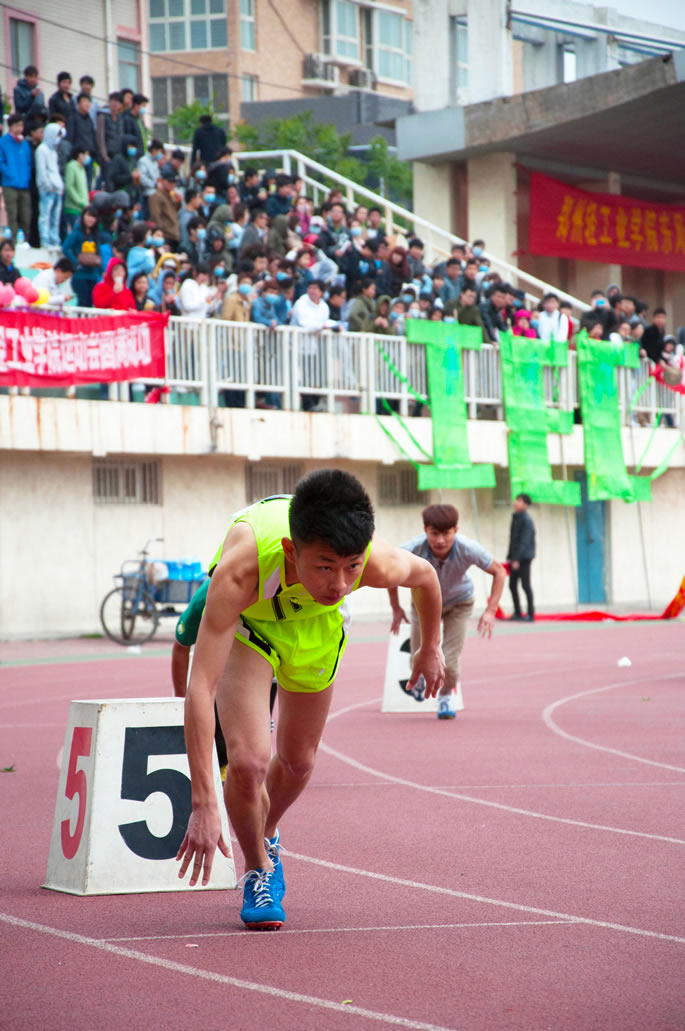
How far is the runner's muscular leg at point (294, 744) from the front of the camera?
619 centimetres

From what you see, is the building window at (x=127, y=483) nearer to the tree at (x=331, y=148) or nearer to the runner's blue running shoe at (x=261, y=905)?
the runner's blue running shoe at (x=261, y=905)

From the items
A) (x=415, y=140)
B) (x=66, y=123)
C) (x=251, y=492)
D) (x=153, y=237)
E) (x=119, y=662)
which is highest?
(x=415, y=140)

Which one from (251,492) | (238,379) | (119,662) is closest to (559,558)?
(251,492)

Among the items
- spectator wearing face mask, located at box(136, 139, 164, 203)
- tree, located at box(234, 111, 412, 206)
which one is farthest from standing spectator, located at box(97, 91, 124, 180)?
tree, located at box(234, 111, 412, 206)

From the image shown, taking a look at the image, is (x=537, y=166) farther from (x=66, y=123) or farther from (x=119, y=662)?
(x=119, y=662)

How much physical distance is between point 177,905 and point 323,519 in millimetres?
2437

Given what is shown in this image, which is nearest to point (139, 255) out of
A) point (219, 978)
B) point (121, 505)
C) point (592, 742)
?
point (121, 505)

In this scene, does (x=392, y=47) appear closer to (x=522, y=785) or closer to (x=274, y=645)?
(x=522, y=785)

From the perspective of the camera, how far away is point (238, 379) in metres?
25.4

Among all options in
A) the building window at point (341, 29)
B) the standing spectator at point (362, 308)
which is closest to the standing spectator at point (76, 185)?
the standing spectator at point (362, 308)

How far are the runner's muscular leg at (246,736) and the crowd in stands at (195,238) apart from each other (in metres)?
15.7

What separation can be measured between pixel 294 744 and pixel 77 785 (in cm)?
132

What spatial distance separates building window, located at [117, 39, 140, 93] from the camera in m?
41.4

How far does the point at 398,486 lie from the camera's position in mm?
30828
